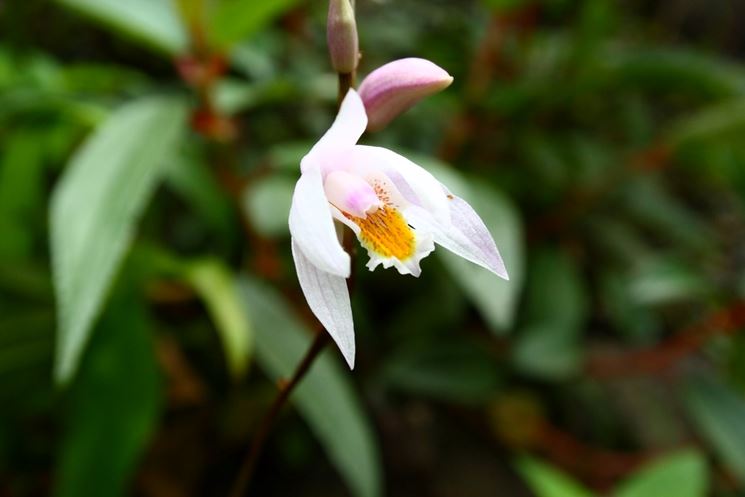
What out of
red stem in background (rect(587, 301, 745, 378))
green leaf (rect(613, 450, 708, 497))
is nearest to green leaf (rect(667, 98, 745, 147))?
red stem in background (rect(587, 301, 745, 378))

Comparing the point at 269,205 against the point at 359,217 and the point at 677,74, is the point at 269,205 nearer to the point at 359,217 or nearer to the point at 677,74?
the point at 359,217

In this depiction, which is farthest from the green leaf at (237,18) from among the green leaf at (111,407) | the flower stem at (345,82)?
the flower stem at (345,82)

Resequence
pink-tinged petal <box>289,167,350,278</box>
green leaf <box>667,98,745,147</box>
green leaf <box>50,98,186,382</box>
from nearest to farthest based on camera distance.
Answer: pink-tinged petal <box>289,167,350,278</box> < green leaf <box>50,98,186,382</box> < green leaf <box>667,98,745,147</box>

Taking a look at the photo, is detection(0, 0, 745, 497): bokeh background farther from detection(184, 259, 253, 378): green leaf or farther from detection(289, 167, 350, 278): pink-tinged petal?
detection(289, 167, 350, 278): pink-tinged petal

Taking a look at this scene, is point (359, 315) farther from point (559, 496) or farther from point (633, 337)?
point (633, 337)

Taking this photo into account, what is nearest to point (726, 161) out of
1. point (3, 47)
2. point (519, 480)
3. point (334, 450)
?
point (519, 480)

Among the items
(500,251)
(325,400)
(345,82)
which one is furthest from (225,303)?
(345,82)
